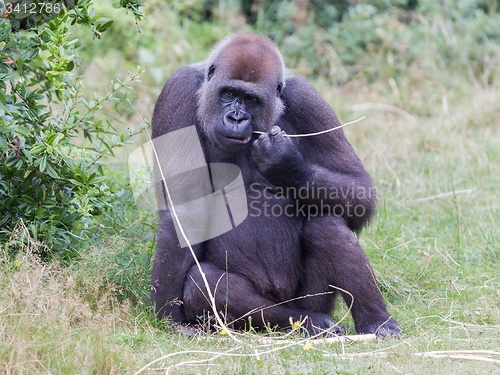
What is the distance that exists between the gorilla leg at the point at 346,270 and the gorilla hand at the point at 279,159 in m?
0.33

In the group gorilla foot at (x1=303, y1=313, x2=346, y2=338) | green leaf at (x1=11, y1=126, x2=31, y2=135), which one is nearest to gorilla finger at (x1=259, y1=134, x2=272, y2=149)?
gorilla foot at (x1=303, y1=313, x2=346, y2=338)

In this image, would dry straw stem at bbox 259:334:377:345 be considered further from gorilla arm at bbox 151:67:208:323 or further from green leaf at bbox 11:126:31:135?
green leaf at bbox 11:126:31:135

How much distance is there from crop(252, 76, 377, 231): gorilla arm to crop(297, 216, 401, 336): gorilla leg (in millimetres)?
172

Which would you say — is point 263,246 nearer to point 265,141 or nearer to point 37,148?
point 265,141

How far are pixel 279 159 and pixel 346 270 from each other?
79cm

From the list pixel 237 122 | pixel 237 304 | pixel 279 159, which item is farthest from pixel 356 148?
pixel 237 304

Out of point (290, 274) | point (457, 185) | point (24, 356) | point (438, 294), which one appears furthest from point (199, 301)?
point (457, 185)

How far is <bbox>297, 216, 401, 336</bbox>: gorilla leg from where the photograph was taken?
11.8ft

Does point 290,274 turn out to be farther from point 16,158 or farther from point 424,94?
point 424,94

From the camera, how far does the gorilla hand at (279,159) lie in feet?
11.6

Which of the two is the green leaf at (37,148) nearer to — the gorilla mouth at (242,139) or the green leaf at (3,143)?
the green leaf at (3,143)

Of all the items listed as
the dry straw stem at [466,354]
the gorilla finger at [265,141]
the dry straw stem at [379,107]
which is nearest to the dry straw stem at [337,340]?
the dry straw stem at [466,354]

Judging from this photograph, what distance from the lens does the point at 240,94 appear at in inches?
141

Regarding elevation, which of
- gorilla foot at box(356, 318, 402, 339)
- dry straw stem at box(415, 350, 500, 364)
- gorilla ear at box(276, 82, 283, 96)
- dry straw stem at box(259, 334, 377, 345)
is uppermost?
Answer: gorilla ear at box(276, 82, 283, 96)
